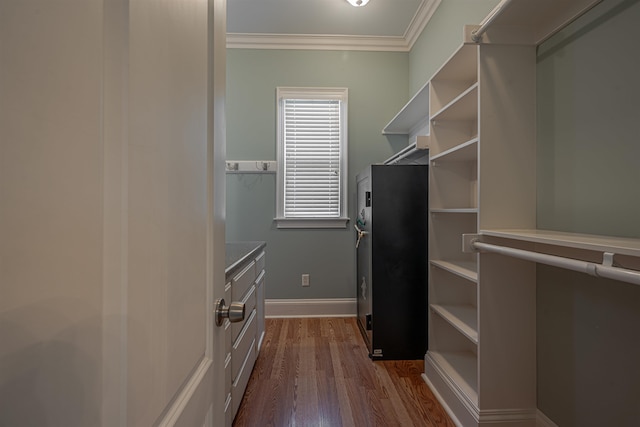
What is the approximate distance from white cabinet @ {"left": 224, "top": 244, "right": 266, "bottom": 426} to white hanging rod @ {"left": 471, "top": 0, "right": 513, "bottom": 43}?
1575mm

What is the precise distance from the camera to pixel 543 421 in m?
1.29

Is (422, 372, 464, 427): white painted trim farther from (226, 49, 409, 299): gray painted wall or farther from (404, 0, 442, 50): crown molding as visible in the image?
(404, 0, 442, 50): crown molding

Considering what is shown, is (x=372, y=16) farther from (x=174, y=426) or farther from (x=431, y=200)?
(x=174, y=426)

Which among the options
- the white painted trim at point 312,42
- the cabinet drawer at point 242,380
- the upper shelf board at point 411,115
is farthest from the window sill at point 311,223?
the white painted trim at point 312,42

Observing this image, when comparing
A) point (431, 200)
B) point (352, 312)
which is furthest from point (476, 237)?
point (352, 312)

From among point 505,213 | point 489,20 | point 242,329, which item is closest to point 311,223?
point 242,329

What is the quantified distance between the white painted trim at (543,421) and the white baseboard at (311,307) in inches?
70.3

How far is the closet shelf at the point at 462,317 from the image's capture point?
4.66 ft

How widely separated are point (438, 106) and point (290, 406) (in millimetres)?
2095

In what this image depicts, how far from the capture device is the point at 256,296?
1.98 m

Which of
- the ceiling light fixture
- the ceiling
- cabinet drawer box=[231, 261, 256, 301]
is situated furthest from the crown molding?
cabinet drawer box=[231, 261, 256, 301]

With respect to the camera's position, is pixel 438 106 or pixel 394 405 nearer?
pixel 394 405

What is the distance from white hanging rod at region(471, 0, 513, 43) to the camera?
1.11 metres

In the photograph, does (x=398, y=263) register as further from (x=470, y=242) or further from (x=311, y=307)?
(x=311, y=307)
